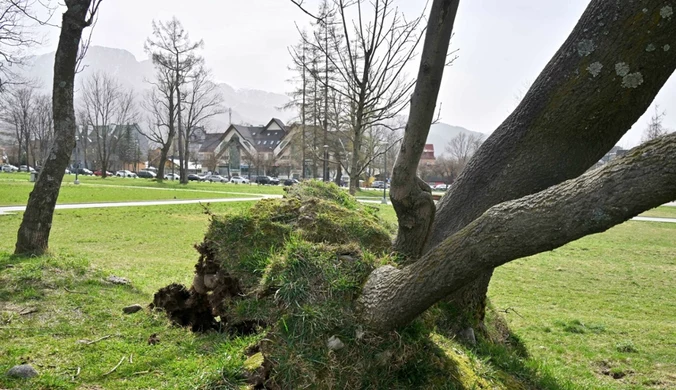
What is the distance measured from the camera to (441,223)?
4.10 m

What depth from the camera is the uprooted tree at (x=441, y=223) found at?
2.11m

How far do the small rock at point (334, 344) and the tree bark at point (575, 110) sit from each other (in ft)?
5.32

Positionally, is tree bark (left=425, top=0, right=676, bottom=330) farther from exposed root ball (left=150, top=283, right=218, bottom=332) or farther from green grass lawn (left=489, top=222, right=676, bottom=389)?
exposed root ball (left=150, top=283, right=218, bottom=332)

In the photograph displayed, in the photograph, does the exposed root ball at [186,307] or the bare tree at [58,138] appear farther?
the bare tree at [58,138]

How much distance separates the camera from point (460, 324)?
3.89 m

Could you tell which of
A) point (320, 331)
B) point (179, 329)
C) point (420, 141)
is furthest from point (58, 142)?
point (320, 331)

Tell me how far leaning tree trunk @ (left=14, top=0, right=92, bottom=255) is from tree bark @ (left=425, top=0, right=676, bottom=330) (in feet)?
19.3

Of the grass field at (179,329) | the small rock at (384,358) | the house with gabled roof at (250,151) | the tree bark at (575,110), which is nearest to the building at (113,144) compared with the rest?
the house with gabled roof at (250,151)

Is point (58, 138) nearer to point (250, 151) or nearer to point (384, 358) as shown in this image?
point (384, 358)

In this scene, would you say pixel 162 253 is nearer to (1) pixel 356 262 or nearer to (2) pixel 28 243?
(2) pixel 28 243

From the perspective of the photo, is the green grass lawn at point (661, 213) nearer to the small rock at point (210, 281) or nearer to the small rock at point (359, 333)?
the small rock at point (210, 281)

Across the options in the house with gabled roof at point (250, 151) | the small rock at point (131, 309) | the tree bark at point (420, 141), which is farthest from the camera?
the house with gabled roof at point (250, 151)

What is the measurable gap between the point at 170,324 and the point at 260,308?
1.31 m

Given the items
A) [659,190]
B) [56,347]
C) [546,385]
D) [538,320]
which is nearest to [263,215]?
[56,347]
